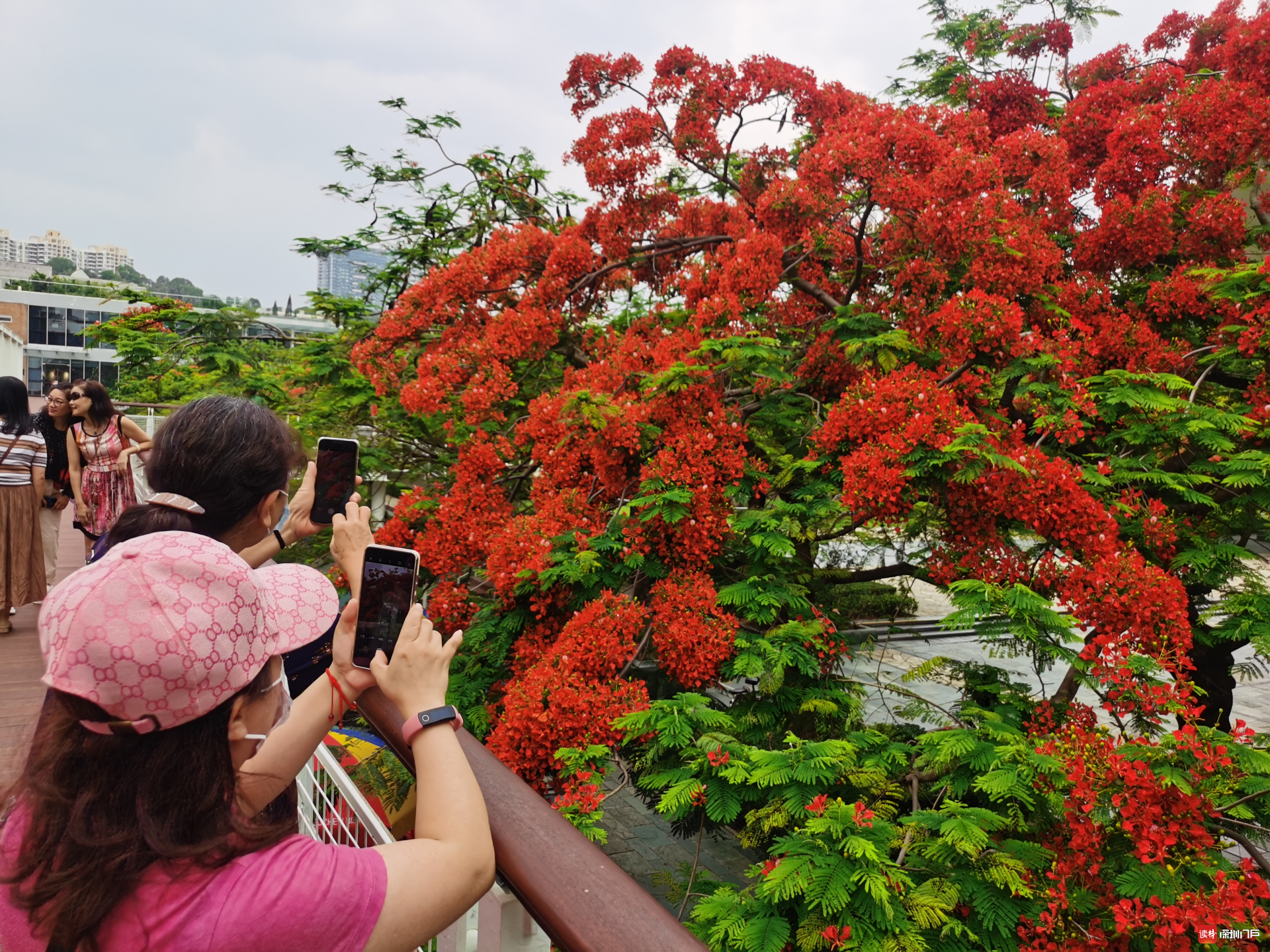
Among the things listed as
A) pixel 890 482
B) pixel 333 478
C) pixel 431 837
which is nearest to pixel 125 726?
pixel 431 837

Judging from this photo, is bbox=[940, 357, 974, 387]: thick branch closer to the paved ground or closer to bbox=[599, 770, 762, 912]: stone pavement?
the paved ground

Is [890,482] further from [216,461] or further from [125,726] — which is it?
[125,726]

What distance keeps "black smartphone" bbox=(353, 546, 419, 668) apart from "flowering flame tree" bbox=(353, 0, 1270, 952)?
160 centimetres

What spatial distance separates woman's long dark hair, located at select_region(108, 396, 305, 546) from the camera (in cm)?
160

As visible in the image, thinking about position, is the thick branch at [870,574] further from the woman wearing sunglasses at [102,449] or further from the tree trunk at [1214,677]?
the woman wearing sunglasses at [102,449]

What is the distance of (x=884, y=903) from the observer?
2119 millimetres

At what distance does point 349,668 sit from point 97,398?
14.5 ft

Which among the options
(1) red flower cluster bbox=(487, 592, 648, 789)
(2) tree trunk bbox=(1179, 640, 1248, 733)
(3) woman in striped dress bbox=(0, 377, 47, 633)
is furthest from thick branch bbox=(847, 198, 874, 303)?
(3) woman in striped dress bbox=(0, 377, 47, 633)

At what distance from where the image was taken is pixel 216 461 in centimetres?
161

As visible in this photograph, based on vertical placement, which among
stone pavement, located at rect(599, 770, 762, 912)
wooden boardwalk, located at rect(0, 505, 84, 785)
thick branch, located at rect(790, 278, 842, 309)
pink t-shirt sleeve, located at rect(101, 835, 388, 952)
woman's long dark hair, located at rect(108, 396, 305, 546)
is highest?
thick branch, located at rect(790, 278, 842, 309)

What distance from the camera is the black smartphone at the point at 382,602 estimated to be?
1.20 metres

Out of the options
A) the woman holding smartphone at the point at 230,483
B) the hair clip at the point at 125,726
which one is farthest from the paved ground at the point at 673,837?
the hair clip at the point at 125,726

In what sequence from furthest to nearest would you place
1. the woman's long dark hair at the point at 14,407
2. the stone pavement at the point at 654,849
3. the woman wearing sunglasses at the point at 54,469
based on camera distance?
the stone pavement at the point at 654,849 → the woman wearing sunglasses at the point at 54,469 → the woman's long dark hair at the point at 14,407

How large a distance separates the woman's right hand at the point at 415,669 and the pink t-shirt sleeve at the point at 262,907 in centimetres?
25
